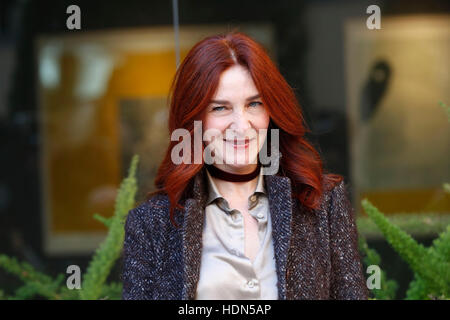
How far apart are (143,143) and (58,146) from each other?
1.98 ft

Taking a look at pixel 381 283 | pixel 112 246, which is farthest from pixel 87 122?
pixel 381 283

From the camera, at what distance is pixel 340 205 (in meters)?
1.79

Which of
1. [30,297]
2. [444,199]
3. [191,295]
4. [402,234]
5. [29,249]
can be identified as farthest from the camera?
[29,249]

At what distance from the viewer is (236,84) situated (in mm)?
1735

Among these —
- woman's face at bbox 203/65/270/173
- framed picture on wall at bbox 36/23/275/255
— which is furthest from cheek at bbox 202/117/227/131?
framed picture on wall at bbox 36/23/275/255

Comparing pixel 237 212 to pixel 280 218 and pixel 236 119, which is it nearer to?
pixel 280 218

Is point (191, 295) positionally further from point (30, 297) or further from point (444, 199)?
point (444, 199)

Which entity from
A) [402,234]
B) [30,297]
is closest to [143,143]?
[30,297]

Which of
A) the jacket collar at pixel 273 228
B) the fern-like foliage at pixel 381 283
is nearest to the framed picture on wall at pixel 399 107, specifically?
the fern-like foliage at pixel 381 283

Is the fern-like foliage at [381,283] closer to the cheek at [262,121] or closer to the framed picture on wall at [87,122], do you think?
the cheek at [262,121]

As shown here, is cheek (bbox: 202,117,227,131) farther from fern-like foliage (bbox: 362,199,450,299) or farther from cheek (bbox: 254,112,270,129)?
fern-like foliage (bbox: 362,199,450,299)

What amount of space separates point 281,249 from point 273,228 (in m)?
0.07

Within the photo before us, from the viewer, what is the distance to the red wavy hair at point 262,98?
5.72 ft

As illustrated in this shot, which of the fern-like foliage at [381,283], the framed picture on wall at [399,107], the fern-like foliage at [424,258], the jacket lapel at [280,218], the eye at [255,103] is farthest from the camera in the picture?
the framed picture on wall at [399,107]
